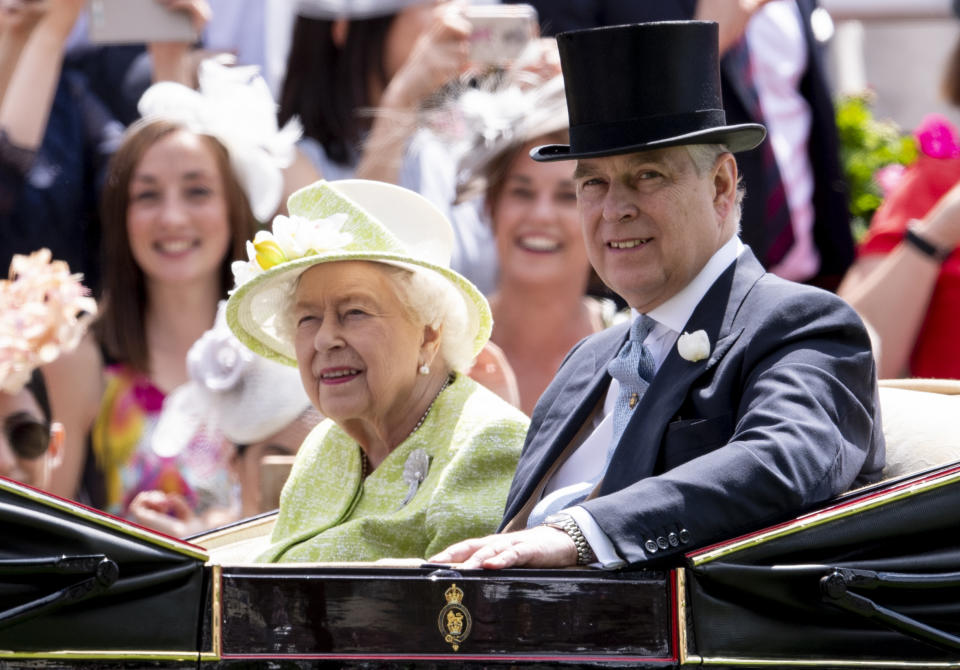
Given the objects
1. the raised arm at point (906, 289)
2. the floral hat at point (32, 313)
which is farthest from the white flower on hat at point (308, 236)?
the raised arm at point (906, 289)

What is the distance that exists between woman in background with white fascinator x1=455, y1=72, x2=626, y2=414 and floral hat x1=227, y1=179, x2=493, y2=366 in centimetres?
125

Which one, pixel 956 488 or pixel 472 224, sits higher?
pixel 472 224

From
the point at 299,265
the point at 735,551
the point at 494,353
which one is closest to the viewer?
the point at 735,551

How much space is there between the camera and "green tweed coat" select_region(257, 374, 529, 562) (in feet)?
9.98

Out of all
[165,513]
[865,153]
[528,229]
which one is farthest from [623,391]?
[865,153]

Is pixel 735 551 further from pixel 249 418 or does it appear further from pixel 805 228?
pixel 805 228

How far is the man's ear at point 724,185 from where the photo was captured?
2.79 metres

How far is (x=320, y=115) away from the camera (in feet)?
16.6

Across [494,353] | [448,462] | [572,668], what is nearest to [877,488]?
[572,668]

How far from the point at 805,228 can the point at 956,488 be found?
9.62 ft

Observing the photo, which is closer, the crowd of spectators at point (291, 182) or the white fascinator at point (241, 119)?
the crowd of spectators at point (291, 182)

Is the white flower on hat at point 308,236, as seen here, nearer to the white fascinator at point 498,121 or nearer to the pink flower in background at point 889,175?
the white fascinator at point 498,121

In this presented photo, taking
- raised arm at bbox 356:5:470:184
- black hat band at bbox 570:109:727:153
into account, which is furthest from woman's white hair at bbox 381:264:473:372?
raised arm at bbox 356:5:470:184

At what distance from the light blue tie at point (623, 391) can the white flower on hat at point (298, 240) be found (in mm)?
669
